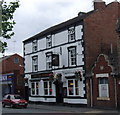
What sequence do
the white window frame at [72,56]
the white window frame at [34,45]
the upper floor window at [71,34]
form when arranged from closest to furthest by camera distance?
the white window frame at [72,56], the upper floor window at [71,34], the white window frame at [34,45]

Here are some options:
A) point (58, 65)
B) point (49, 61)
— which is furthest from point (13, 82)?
point (58, 65)

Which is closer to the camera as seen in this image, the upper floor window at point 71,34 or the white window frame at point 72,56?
the white window frame at point 72,56

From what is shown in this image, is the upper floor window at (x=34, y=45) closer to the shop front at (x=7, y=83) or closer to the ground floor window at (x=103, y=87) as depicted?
the shop front at (x=7, y=83)

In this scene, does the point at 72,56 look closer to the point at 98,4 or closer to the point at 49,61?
the point at 49,61

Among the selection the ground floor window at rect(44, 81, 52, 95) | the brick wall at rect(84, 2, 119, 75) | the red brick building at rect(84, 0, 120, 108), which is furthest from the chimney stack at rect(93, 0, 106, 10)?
the ground floor window at rect(44, 81, 52, 95)

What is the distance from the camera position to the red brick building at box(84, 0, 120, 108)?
24.8 metres

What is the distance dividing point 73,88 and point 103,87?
4508 mm

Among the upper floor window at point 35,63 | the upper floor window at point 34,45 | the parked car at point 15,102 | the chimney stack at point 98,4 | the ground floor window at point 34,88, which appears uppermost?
the chimney stack at point 98,4

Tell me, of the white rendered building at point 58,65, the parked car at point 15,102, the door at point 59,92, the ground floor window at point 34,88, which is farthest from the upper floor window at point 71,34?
the ground floor window at point 34,88

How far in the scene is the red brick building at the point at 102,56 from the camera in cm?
2484

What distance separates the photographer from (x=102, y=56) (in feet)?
85.4

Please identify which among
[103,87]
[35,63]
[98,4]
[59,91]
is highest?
[98,4]

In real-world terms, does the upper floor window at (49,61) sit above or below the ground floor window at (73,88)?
above

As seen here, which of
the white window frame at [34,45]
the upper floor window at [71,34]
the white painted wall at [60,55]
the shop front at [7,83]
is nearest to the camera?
the white painted wall at [60,55]
